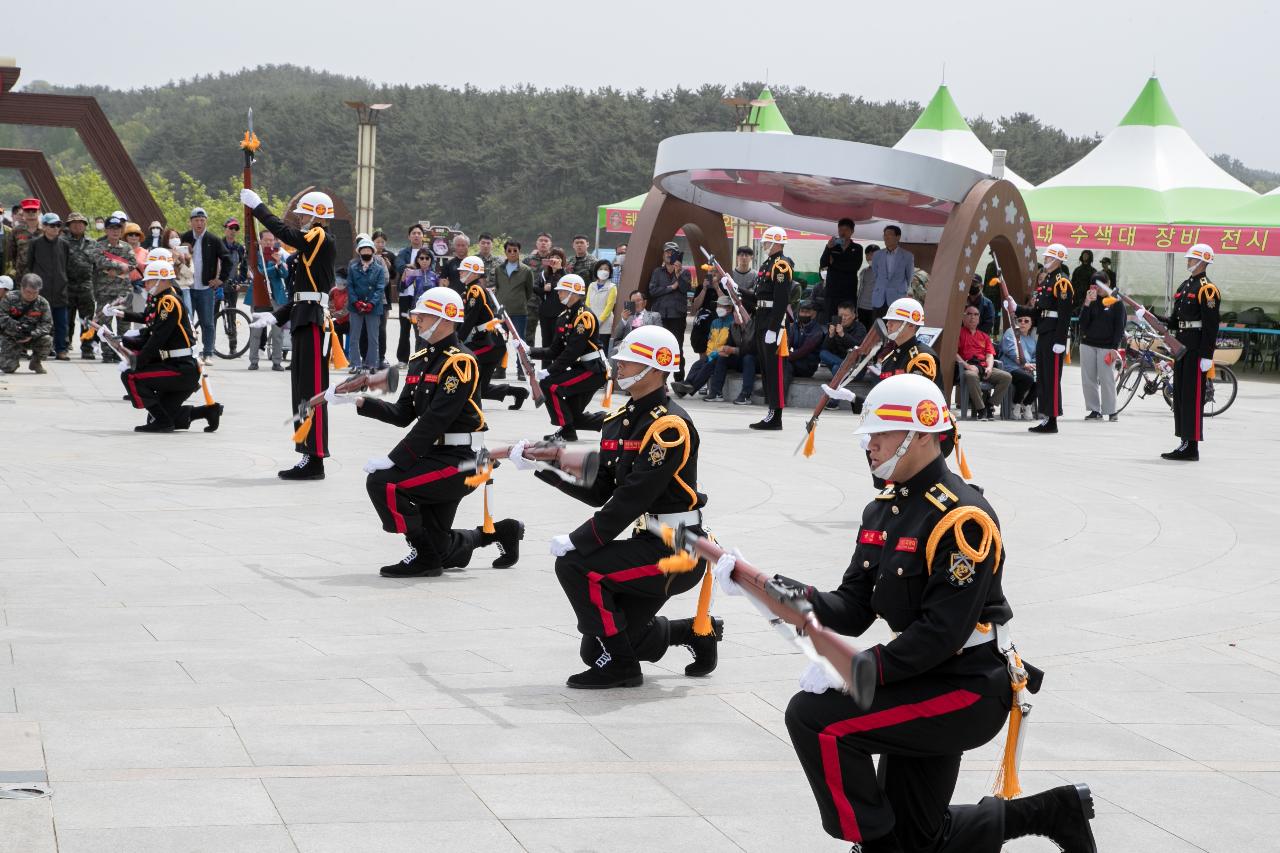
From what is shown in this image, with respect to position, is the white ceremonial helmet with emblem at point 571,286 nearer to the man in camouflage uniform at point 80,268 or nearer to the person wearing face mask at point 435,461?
the person wearing face mask at point 435,461

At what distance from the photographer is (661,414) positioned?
689cm

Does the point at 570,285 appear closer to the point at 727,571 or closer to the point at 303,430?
the point at 303,430

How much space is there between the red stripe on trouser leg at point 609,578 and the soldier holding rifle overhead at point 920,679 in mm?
2234

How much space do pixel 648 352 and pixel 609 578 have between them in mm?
1039

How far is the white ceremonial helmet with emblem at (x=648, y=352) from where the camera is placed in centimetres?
692

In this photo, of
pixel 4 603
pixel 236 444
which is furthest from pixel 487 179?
pixel 4 603

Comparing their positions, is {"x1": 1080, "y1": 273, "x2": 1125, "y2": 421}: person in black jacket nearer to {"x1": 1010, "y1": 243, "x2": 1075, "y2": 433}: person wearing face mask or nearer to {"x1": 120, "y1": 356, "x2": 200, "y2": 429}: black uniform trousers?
{"x1": 1010, "y1": 243, "x2": 1075, "y2": 433}: person wearing face mask

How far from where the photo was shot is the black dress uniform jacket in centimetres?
676

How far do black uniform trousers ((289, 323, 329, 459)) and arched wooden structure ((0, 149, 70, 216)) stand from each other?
89.9ft

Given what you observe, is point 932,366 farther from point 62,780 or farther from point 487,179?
point 487,179

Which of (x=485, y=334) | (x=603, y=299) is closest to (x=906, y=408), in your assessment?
(x=485, y=334)

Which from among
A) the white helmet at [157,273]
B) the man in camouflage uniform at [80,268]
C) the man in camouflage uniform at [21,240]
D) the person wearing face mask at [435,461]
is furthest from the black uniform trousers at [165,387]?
the man in camouflage uniform at [21,240]

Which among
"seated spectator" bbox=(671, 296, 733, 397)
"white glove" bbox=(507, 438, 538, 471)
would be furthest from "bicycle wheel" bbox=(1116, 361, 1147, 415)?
"white glove" bbox=(507, 438, 538, 471)

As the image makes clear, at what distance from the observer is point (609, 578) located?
6.80 m
